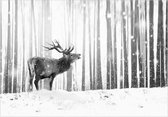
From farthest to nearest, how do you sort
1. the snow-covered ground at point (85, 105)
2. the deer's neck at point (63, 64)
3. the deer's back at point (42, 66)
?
1. the deer's neck at point (63, 64)
2. the deer's back at point (42, 66)
3. the snow-covered ground at point (85, 105)

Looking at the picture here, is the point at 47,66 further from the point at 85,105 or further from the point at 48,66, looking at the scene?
the point at 85,105

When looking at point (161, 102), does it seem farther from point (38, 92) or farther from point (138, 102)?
point (38, 92)

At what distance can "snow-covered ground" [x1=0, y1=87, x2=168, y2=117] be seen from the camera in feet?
31.1

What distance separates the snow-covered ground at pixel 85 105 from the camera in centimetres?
949

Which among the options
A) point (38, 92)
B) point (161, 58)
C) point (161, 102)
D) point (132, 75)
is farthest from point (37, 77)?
point (161, 58)

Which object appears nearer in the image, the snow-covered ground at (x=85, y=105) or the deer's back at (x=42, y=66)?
the snow-covered ground at (x=85, y=105)

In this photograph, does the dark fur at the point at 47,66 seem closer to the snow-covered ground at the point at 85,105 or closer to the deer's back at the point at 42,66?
the deer's back at the point at 42,66

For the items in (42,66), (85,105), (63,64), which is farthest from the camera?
(63,64)

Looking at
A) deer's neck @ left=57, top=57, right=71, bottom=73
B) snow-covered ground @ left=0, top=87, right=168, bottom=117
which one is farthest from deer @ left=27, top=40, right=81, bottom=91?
snow-covered ground @ left=0, top=87, right=168, bottom=117

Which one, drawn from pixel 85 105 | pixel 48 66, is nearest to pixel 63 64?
pixel 48 66

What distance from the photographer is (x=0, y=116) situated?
9.03m

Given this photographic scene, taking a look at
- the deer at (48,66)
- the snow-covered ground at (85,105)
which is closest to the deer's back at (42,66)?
the deer at (48,66)

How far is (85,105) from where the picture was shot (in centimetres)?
1091

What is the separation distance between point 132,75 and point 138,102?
49.8ft
